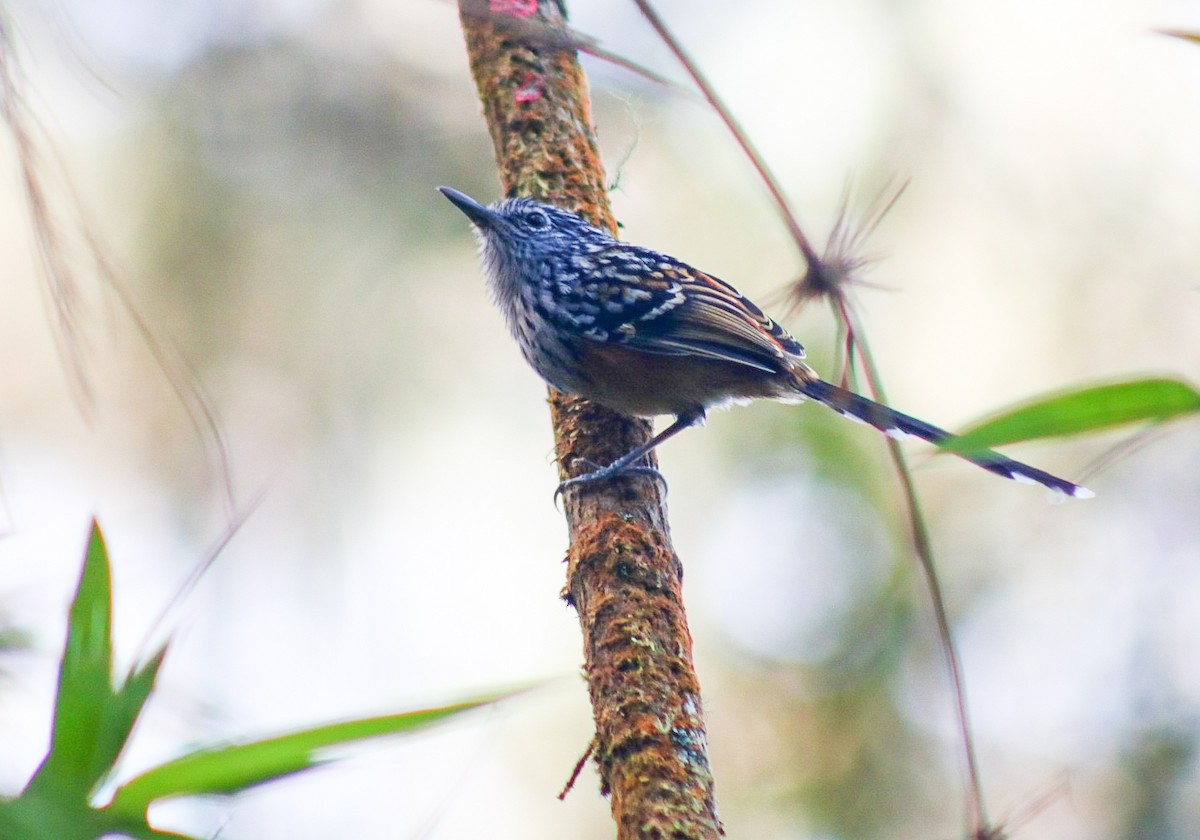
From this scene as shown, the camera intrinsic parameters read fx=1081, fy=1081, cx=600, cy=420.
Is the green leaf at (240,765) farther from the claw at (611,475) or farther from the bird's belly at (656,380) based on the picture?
the bird's belly at (656,380)

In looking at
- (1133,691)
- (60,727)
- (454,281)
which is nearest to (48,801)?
(60,727)

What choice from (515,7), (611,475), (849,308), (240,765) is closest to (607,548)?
(611,475)

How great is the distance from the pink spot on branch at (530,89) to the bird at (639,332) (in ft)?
1.21

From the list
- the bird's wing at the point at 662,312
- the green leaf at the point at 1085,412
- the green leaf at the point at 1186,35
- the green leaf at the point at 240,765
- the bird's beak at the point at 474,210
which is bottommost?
the green leaf at the point at 240,765

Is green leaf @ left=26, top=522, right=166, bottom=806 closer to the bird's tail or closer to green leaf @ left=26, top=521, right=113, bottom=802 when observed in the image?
green leaf @ left=26, top=521, right=113, bottom=802

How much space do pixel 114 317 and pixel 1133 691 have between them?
7.26 meters

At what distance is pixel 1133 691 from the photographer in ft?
24.1

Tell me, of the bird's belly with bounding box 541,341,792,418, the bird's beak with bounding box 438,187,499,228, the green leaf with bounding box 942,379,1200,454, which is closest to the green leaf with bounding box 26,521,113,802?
the green leaf with bounding box 942,379,1200,454

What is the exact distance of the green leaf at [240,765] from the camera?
4.97 ft

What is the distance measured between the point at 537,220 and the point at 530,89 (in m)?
0.48

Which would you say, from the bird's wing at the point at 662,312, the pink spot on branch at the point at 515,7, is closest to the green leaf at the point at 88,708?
the bird's wing at the point at 662,312

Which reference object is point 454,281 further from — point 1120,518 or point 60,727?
point 60,727

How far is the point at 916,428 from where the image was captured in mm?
4203

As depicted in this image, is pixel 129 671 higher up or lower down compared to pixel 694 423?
lower down
